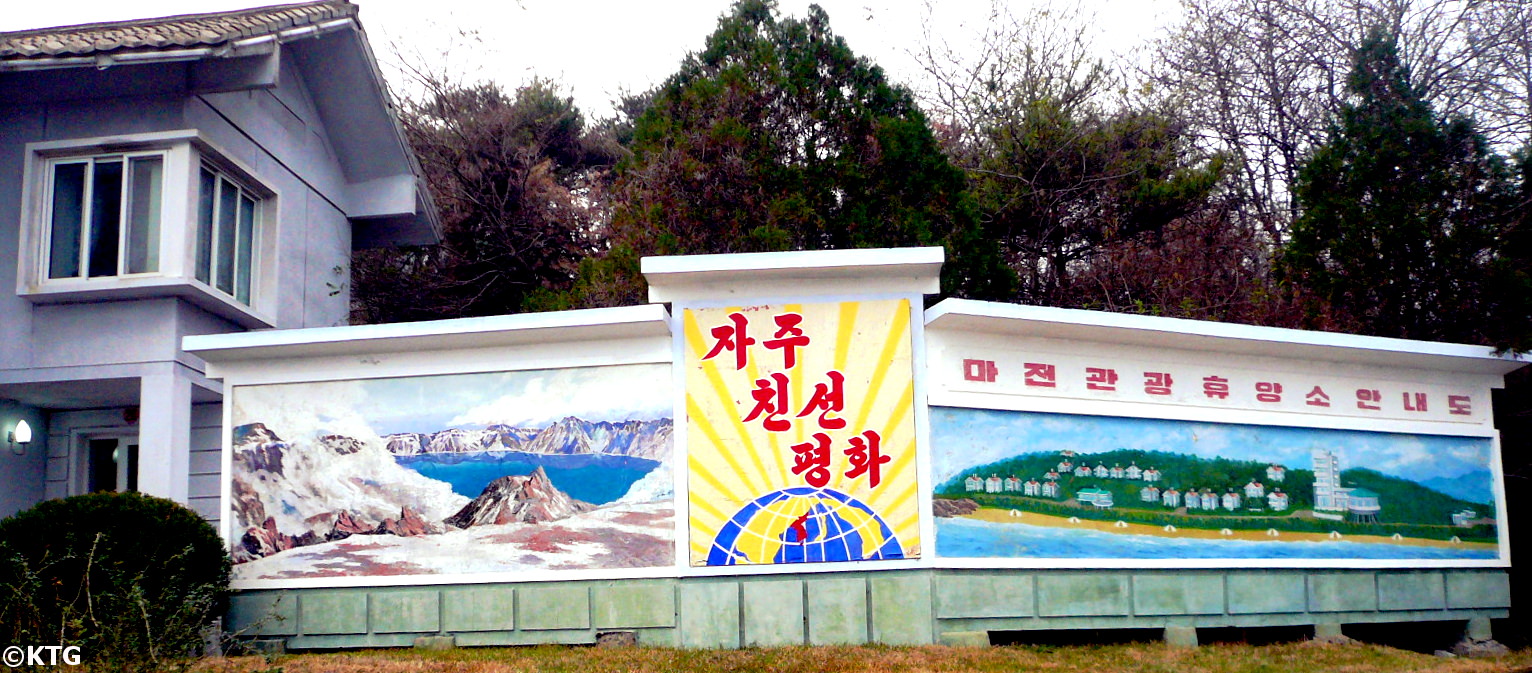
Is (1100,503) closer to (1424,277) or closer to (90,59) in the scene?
(1424,277)

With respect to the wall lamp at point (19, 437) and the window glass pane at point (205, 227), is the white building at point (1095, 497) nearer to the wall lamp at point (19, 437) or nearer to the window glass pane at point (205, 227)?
the window glass pane at point (205, 227)

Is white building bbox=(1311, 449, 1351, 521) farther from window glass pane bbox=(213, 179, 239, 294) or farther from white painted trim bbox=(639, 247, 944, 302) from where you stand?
window glass pane bbox=(213, 179, 239, 294)

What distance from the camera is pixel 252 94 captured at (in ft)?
47.2

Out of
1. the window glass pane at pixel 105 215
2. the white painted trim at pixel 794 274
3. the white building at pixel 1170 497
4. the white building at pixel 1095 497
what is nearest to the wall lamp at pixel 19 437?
the window glass pane at pixel 105 215

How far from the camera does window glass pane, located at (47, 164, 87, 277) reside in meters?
13.1

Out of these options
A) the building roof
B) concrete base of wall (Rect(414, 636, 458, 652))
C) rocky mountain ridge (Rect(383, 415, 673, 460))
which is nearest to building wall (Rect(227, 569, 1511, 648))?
concrete base of wall (Rect(414, 636, 458, 652))

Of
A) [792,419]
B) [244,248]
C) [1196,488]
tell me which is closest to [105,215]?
[244,248]

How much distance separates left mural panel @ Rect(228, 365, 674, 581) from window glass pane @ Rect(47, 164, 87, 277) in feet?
9.71

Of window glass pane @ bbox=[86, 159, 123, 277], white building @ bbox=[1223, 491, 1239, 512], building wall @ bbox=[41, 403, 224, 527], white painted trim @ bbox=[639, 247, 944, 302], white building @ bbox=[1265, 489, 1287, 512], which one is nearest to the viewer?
white painted trim @ bbox=[639, 247, 944, 302]

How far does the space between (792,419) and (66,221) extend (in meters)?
7.92

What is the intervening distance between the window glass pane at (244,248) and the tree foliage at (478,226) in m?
6.26

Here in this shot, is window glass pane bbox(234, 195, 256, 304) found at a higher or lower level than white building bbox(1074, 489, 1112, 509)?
higher

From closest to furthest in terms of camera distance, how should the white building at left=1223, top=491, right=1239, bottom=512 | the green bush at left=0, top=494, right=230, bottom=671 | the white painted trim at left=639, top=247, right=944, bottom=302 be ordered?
the green bush at left=0, top=494, right=230, bottom=671 < the white painted trim at left=639, top=247, right=944, bottom=302 < the white building at left=1223, top=491, right=1239, bottom=512

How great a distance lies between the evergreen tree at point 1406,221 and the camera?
14.9 metres
